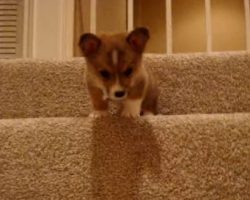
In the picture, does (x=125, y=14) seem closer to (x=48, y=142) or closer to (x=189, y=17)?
(x=189, y=17)

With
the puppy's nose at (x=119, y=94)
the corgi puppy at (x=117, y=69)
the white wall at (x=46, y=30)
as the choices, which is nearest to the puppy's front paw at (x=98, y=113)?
the corgi puppy at (x=117, y=69)

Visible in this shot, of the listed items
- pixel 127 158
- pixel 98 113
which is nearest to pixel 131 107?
pixel 98 113

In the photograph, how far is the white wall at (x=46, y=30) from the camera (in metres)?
2.02

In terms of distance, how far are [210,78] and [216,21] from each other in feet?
6.00

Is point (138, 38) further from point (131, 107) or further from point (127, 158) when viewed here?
point (127, 158)

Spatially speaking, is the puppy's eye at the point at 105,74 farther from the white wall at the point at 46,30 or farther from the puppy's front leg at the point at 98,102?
the white wall at the point at 46,30

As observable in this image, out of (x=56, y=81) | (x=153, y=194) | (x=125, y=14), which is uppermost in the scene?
(x=125, y=14)

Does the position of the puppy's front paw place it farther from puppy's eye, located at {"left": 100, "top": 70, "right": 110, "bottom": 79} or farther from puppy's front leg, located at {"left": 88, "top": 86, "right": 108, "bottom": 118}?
puppy's eye, located at {"left": 100, "top": 70, "right": 110, "bottom": 79}

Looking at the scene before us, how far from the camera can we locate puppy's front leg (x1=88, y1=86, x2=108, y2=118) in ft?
4.03

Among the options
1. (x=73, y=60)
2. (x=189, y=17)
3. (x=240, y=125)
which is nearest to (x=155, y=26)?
(x=189, y=17)

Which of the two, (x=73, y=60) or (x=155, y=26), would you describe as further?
(x=155, y=26)

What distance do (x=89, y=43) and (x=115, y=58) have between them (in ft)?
0.29

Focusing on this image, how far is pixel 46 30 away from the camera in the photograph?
202 cm

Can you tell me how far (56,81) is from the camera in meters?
1.51
